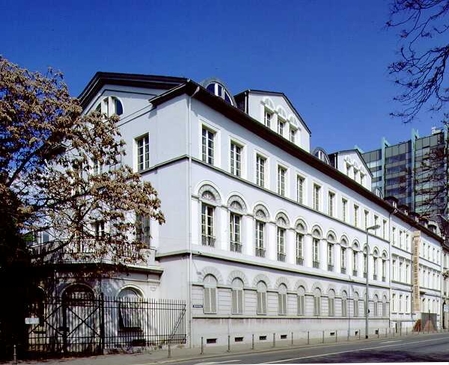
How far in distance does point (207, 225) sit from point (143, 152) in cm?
612

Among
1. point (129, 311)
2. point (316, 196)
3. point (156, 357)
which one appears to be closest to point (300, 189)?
point (316, 196)

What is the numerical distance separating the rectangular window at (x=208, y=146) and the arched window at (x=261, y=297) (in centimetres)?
862

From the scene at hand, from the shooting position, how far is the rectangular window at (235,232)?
29.2 m

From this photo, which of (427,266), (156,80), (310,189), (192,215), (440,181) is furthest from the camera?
(427,266)

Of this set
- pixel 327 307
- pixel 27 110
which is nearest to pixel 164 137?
pixel 27 110

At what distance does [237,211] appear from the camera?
2973 cm

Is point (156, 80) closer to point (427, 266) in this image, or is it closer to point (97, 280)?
point (97, 280)

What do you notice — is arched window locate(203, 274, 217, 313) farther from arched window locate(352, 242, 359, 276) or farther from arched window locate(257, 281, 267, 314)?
arched window locate(352, 242, 359, 276)

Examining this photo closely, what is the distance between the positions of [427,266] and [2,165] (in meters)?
61.2

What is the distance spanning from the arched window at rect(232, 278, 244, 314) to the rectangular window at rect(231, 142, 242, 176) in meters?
6.54

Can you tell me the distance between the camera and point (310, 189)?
38688mm

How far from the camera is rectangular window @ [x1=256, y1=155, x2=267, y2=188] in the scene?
3262 centimetres

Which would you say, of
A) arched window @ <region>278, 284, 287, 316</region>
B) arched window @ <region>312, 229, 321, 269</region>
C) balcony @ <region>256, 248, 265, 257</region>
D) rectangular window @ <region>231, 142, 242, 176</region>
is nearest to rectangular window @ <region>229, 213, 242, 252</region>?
balcony @ <region>256, 248, 265, 257</region>

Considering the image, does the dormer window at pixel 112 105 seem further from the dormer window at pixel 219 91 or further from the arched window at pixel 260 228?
the arched window at pixel 260 228
